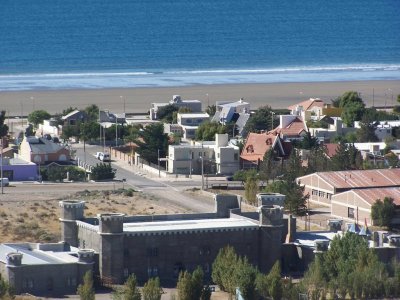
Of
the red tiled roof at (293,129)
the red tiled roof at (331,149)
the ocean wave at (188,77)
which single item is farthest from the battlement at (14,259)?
the ocean wave at (188,77)

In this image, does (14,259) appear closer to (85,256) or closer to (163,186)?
(85,256)

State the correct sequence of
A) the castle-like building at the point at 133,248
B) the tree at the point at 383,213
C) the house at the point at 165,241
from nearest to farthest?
1. the castle-like building at the point at 133,248
2. the house at the point at 165,241
3. the tree at the point at 383,213

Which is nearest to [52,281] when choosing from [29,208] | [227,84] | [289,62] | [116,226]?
[116,226]

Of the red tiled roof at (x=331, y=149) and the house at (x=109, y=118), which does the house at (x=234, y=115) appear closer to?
the house at (x=109, y=118)

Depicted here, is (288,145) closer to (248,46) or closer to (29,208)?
(29,208)

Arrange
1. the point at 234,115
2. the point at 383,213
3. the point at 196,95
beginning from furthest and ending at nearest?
the point at 196,95 → the point at 234,115 → the point at 383,213

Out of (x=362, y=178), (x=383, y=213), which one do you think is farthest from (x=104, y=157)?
(x=383, y=213)

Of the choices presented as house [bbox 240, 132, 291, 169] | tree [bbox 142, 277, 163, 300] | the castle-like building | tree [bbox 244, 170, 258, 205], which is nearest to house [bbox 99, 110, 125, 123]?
house [bbox 240, 132, 291, 169]
